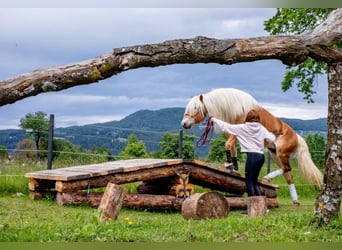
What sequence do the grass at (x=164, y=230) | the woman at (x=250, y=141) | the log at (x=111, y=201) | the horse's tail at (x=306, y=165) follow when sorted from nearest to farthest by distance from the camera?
the grass at (x=164, y=230) → the log at (x=111, y=201) → the woman at (x=250, y=141) → the horse's tail at (x=306, y=165)

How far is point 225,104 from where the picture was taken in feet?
30.8

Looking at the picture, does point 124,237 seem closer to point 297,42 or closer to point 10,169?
point 297,42

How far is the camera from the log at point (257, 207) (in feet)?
25.4

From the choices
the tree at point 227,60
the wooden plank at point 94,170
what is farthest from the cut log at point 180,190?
the tree at point 227,60

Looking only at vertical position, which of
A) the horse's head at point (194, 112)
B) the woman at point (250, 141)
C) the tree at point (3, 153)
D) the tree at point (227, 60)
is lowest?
the tree at point (3, 153)

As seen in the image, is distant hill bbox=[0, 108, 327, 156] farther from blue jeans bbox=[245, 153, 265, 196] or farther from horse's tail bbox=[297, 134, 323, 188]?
blue jeans bbox=[245, 153, 265, 196]

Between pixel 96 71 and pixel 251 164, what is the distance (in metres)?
3.41

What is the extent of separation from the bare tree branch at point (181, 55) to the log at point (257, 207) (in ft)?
6.04

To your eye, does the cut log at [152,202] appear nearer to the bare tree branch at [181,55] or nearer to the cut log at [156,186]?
the cut log at [156,186]

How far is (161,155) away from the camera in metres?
13.8

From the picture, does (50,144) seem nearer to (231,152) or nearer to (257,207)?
(231,152)

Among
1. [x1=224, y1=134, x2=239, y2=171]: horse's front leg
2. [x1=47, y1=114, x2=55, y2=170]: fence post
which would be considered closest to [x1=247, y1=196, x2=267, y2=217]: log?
A: [x1=224, y1=134, x2=239, y2=171]: horse's front leg

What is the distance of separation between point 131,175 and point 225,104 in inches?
69.0

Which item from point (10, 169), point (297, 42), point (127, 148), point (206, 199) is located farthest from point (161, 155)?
point (297, 42)
